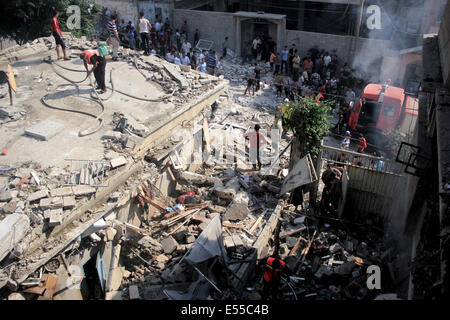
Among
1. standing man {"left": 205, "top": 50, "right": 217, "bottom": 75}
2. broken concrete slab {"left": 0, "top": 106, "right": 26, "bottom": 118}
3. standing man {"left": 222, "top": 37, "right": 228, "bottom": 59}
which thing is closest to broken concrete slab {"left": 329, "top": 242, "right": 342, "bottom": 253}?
broken concrete slab {"left": 0, "top": 106, "right": 26, "bottom": 118}

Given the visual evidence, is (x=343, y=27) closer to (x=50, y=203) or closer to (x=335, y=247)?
(x=335, y=247)

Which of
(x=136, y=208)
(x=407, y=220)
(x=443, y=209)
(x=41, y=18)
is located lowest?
(x=136, y=208)

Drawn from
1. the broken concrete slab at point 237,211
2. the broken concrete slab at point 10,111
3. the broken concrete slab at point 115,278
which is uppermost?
the broken concrete slab at point 10,111

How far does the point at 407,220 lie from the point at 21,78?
44.3 feet

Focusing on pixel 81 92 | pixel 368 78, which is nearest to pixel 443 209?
pixel 81 92

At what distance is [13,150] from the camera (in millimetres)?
9633

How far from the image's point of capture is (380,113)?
48.5ft

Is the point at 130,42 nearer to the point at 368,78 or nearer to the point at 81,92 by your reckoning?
the point at 81,92

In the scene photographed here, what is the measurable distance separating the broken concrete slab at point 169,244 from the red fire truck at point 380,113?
383 inches

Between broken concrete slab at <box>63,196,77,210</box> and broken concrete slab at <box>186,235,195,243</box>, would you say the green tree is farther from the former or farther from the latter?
broken concrete slab at <box>63,196,77,210</box>

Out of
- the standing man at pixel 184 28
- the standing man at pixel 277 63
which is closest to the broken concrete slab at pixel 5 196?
the standing man at pixel 277 63

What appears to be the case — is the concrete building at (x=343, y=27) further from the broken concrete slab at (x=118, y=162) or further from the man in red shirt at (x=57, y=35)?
the broken concrete slab at (x=118, y=162)

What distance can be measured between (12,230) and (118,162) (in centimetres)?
303

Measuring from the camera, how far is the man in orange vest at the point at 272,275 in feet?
22.2
